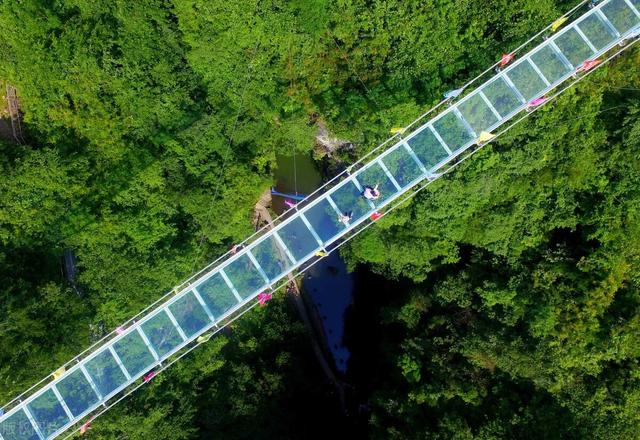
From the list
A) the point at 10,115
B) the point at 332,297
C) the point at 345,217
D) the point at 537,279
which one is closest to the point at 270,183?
the point at 345,217

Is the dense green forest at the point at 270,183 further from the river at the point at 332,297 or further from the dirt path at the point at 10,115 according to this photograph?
the river at the point at 332,297

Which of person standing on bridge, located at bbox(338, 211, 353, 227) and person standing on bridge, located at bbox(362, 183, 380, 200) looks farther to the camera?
person standing on bridge, located at bbox(338, 211, 353, 227)

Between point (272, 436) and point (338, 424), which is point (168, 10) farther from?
point (338, 424)


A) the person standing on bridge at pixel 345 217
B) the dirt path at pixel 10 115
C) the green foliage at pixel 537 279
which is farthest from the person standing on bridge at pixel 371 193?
the dirt path at pixel 10 115

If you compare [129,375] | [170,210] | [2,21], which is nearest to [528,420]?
[129,375]

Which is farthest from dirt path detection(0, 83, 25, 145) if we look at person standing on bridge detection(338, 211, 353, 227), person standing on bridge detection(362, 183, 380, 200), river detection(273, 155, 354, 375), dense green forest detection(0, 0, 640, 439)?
person standing on bridge detection(362, 183, 380, 200)

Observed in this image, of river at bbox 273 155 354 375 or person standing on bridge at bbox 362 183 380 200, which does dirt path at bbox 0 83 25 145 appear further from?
person standing on bridge at bbox 362 183 380 200

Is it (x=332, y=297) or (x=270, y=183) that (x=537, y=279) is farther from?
(x=270, y=183)

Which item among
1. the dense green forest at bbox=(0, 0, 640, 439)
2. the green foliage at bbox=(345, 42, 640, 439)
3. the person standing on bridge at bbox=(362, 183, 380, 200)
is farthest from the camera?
the green foliage at bbox=(345, 42, 640, 439)

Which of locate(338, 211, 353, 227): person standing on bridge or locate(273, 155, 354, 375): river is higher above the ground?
locate(338, 211, 353, 227): person standing on bridge

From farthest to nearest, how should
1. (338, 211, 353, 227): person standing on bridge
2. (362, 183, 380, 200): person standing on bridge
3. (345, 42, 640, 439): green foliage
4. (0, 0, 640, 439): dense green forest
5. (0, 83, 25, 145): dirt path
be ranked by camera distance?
(0, 83, 25, 145): dirt path < (345, 42, 640, 439): green foliage < (0, 0, 640, 439): dense green forest < (338, 211, 353, 227): person standing on bridge < (362, 183, 380, 200): person standing on bridge
